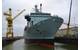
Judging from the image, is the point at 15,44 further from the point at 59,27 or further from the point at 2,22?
the point at 59,27

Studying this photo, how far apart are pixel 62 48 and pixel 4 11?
88cm

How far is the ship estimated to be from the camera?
11.3 ft

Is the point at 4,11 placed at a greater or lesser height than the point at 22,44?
greater

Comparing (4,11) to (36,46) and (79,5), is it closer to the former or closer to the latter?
(36,46)

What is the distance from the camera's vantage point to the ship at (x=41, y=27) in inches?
135

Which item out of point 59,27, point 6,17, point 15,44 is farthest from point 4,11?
point 59,27

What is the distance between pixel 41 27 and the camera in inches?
137

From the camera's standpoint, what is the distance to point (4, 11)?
3.34 meters

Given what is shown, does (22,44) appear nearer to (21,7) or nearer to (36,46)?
(36,46)

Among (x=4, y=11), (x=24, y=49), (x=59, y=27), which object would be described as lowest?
(x=24, y=49)

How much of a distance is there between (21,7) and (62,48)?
29.5 inches

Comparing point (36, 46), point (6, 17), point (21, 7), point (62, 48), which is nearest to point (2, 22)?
point (6, 17)

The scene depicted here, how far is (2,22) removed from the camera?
3.30 metres

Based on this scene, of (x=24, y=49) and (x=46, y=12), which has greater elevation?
(x=46, y=12)
